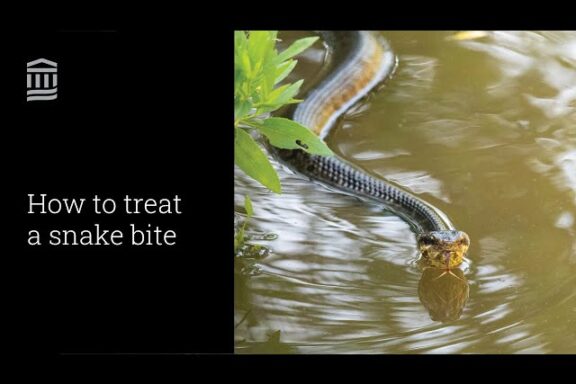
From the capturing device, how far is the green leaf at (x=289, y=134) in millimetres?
2906

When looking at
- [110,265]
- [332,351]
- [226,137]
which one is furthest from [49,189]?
[332,351]

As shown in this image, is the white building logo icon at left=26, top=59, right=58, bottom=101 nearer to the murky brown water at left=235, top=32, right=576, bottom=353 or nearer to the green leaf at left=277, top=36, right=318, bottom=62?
the green leaf at left=277, top=36, right=318, bottom=62

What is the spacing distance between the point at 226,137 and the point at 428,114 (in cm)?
219

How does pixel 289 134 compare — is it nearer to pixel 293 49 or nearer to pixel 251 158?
pixel 251 158

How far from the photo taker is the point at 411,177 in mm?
4227

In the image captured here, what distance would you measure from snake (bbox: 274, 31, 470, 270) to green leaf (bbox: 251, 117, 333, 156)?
814mm

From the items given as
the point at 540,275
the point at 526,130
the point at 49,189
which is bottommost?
the point at 540,275

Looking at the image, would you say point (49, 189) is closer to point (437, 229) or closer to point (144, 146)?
point (144, 146)

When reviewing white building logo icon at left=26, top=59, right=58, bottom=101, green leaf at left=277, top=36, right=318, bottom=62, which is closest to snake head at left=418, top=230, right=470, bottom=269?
green leaf at left=277, top=36, right=318, bottom=62

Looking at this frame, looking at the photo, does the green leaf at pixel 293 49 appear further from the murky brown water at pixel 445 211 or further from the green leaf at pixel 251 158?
the murky brown water at pixel 445 211

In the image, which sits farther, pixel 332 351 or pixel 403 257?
pixel 403 257

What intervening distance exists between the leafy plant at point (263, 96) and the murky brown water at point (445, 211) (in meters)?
0.49

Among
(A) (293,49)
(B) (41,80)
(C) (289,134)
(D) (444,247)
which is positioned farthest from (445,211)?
(B) (41,80)

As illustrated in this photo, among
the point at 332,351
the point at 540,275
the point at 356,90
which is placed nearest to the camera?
the point at 332,351
